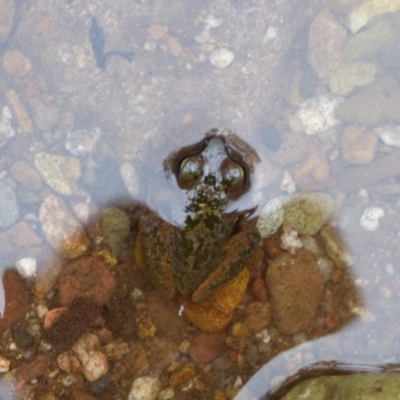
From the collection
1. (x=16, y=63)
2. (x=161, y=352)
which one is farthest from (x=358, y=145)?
(x=16, y=63)

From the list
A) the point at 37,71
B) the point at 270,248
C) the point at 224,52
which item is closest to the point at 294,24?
the point at 224,52

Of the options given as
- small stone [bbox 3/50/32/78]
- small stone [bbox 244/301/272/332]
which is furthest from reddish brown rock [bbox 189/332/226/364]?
small stone [bbox 3/50/32/78]

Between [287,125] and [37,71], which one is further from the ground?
[37,71]

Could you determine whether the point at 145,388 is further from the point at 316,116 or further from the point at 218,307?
the point at 316,116

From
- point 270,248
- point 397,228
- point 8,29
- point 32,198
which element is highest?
point 8,29

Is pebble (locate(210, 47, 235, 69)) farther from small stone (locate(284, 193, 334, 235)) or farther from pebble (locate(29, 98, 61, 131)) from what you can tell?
pebble (locate(29, 98, 61, 131))

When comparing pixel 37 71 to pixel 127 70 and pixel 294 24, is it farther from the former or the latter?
pixel 294 24
